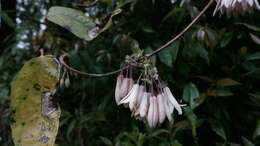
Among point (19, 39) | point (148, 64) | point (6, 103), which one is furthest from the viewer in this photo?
point (19, 39)

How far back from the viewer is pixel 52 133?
A: 0.64 metres

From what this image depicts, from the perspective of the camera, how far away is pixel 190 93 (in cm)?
107

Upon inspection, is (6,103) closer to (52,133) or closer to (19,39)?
(19,39)

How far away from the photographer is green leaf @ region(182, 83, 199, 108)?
41.4 inches

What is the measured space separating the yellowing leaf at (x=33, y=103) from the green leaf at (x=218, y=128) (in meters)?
0.51

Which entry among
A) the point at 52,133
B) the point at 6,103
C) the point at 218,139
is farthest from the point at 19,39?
the point at 52,133

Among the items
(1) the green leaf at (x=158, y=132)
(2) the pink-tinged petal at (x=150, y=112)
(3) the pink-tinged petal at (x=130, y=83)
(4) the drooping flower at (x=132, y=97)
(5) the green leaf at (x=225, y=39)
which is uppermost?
(5) the green leaf at (x=225, y=39)

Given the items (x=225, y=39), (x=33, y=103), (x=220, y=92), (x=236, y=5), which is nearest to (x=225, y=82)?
(x=220, y=92)

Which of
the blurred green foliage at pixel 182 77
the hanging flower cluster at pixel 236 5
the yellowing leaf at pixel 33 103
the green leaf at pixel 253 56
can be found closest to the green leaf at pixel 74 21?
the yellowing leaf at pixel 33 103

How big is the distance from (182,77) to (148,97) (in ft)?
1.77

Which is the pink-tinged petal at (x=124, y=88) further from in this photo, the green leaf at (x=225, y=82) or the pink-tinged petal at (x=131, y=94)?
the green leaf at (x=225, y=82)

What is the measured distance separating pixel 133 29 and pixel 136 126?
282 millimetres

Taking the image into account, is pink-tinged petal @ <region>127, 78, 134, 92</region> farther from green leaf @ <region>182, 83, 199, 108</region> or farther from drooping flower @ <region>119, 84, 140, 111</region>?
green leaf @ <region>182, 83, 199, 108</region>

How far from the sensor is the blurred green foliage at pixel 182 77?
1076mm
